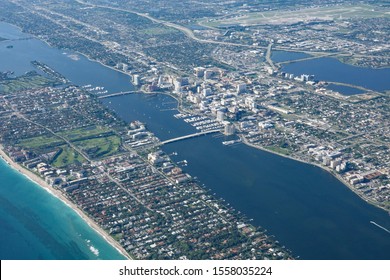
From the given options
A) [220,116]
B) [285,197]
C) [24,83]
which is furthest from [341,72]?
[24,83]

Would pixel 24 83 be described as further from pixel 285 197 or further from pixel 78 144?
pixel 285 197

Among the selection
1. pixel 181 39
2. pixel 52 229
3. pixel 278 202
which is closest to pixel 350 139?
pixel 278 202

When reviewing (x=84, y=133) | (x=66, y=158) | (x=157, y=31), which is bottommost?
(x=157, y=31)

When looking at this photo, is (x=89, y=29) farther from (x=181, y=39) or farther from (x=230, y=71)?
(x=230, y=71)

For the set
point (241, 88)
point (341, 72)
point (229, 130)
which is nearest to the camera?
point (229, 130)

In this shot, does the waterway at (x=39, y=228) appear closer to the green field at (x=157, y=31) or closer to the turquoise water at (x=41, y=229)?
the turquoise water at (x=41, y=229)

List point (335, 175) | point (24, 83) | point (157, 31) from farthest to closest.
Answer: point (157, 31) < point (24, 83) < point (335, 175)

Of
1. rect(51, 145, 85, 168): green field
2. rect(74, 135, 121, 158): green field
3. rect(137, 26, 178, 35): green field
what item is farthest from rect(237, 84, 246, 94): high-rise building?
rect(137, 26, 178, 35): green field
